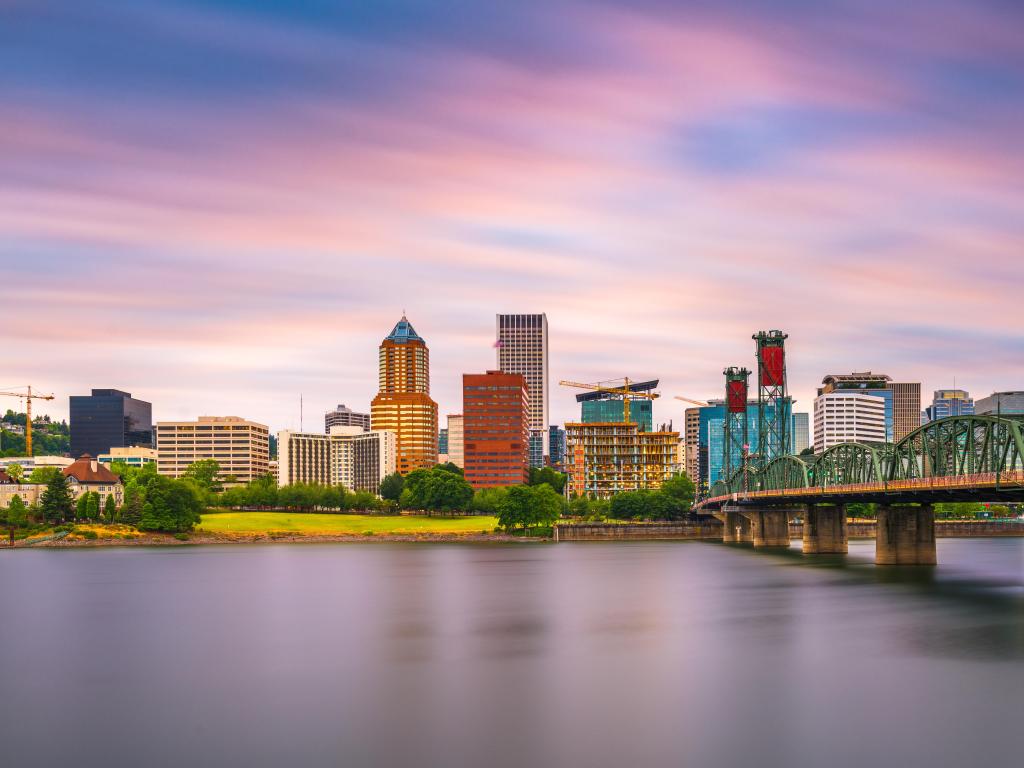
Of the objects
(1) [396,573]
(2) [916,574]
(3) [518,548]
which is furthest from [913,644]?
(3) [518,548]

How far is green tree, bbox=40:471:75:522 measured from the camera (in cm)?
19175

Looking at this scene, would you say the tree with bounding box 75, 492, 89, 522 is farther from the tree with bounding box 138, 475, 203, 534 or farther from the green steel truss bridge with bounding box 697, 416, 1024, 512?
the green steel truss bridge with bounding box 697, 416, 1024, 512

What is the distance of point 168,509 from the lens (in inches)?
7594

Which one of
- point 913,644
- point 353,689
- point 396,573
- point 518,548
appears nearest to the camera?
point 353,689

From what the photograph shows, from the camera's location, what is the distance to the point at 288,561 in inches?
5546

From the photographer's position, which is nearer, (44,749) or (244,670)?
(44,749)

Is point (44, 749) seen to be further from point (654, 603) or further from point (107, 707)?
point (654, 603)

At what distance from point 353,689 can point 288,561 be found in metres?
93.5

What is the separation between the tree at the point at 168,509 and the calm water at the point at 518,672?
3430 inches

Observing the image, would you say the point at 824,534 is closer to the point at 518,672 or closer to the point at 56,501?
the point at 518,672

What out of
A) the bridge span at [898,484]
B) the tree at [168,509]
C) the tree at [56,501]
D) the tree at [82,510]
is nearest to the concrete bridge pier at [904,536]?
the bridge span at [898,484]

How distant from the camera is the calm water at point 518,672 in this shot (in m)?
39.7

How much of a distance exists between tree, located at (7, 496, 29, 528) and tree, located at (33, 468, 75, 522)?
10.2ft

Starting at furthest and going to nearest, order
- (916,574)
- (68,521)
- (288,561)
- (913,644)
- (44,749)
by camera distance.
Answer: (68,521) → (288,561) → (916,574) → (913,644) → (44,749)
